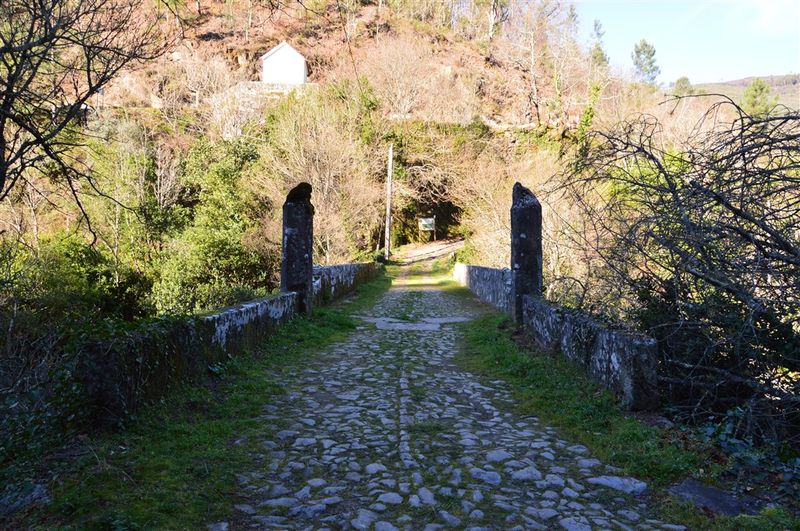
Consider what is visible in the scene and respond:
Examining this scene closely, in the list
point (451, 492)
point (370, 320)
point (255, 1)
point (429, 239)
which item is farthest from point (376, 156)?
point (451, 492)

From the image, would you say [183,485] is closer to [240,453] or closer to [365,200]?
[240,453]

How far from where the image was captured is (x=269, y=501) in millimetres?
3297

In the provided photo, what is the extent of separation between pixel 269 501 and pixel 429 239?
1692 inches

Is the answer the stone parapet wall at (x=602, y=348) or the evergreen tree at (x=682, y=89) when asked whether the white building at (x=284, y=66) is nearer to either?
the evergreen tree at (x=682, y=89)

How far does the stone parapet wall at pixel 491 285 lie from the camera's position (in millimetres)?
12273

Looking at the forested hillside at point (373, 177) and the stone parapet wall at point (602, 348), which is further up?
the forested hillside at point (373, 177)

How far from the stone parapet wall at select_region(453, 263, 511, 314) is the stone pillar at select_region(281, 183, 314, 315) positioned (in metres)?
4.14

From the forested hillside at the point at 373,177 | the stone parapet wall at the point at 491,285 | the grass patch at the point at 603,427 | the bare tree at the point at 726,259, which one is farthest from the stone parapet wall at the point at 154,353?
the stone parapet wall at the point at 491,285

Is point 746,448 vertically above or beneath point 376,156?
beneath

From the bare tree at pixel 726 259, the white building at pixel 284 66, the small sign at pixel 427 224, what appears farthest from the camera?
the white building at pixel 284 66

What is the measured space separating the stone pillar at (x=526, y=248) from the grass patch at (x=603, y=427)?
186 cm

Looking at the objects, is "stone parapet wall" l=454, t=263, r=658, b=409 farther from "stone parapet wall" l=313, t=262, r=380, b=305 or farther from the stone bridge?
"stone parapet wall" l=313, t=262, r=380, b=305

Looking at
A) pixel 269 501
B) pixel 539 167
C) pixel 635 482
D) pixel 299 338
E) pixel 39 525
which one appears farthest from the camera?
pixel 539 167

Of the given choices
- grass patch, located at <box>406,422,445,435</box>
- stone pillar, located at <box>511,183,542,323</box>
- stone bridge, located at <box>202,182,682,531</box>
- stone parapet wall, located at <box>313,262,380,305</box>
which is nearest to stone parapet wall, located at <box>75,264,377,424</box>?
stone bridge, located at <box>202,182,682,531</box>
